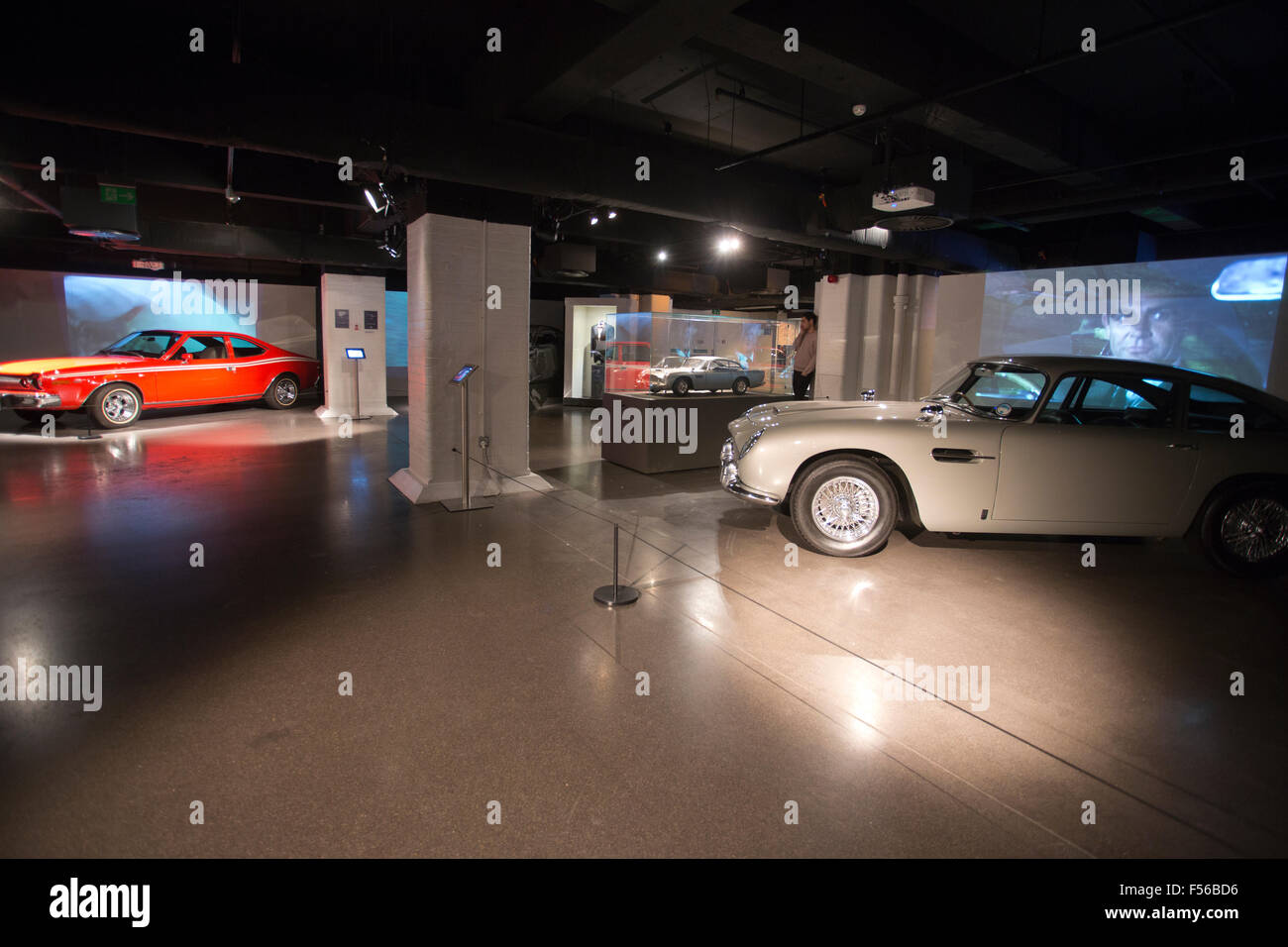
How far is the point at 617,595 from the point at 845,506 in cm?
206

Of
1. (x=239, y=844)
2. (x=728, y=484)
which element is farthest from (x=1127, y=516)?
(x=239, y=844)

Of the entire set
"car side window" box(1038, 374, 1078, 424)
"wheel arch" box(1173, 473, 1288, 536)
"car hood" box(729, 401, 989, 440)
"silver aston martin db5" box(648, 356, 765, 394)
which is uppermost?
"silver aston martin db5" box(648, 356, 765, 394)

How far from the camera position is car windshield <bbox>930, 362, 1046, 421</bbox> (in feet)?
16.0

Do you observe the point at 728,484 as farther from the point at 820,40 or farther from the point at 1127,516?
the point at 820,40

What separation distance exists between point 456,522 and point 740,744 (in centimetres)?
387

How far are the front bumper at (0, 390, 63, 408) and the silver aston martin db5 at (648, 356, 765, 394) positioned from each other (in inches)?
347

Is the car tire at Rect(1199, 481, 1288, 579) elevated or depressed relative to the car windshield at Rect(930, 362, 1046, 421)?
depressed

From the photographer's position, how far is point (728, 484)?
5.37 metres

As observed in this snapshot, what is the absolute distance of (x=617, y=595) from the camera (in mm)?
4020

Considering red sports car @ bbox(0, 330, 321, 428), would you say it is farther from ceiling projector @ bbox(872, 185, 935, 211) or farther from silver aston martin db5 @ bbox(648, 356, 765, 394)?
ceiling projector @ bbox(872, 185, 935, 211)
